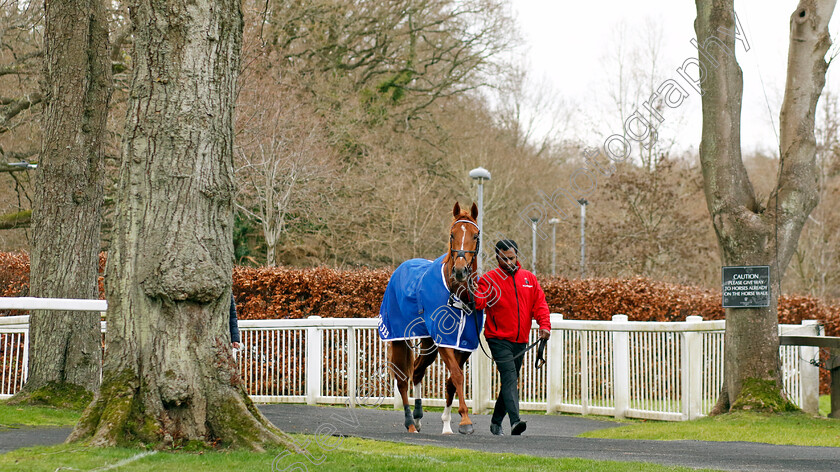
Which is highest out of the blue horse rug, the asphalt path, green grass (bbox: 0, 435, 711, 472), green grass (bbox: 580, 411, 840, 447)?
the blue horse rug

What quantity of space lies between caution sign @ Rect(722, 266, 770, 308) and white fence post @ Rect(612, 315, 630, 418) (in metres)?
2.00

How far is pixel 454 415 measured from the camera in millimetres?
13172

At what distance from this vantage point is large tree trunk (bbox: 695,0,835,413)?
35.5ft

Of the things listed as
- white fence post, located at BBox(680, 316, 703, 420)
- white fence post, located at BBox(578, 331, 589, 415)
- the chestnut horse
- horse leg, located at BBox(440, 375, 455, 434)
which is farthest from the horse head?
white fence post, located at BBox(680, 316, 703, 420)

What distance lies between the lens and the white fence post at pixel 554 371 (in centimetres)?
1305

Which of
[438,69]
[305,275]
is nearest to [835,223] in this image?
[438,69]

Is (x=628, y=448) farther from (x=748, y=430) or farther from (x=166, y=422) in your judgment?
(x=166, y=422)

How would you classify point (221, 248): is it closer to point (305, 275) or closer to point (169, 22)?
point (169, 22)

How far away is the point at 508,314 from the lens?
30.1 ft

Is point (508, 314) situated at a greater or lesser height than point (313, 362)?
greater

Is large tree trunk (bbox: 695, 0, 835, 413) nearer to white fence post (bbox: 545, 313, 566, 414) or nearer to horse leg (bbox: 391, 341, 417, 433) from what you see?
white fence post (bbox: 545, 313, 566, 414)

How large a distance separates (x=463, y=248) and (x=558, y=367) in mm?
4992

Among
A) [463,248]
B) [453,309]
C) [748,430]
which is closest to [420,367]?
[453,309]

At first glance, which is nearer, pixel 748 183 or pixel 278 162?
pixel 748 183
